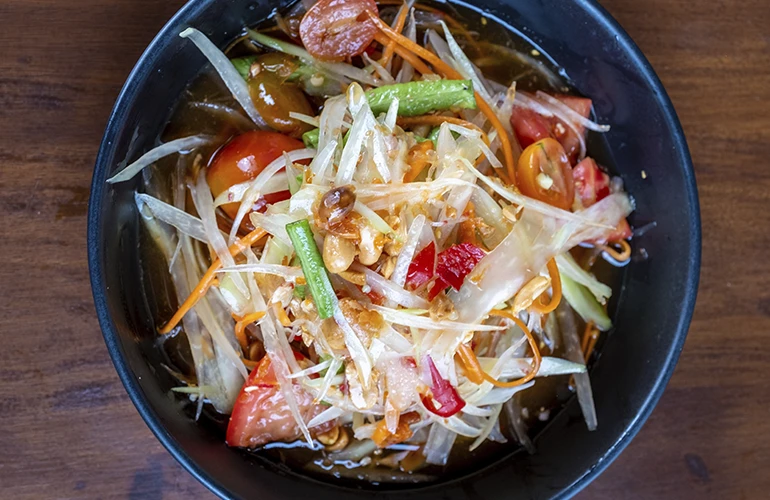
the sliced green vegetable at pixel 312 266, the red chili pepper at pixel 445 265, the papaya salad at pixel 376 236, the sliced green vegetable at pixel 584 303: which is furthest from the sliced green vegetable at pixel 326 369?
the sliced green vegetable at pixel 584 303

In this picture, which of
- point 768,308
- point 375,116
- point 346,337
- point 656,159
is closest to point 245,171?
point 375,116

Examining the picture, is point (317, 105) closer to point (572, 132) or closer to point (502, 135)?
point (502, 135)

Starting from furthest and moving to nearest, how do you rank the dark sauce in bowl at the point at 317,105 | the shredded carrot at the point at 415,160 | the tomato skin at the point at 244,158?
the dark sauce in bowl at the point at 317,105
the tomato skin at the point at 244,158
the shredded carrot at the point at 415,160

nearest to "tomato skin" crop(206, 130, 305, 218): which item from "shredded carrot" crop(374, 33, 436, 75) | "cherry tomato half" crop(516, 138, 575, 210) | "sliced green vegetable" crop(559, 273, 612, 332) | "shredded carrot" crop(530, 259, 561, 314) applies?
"shredded carrot" crop(374, 33, 436, 75)

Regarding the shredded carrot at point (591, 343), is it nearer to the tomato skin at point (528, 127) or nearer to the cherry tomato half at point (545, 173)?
the cherry tomato half at point (545, 173)

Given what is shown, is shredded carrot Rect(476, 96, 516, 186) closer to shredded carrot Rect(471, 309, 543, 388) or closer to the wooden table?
shredded carrot Rect(471, 309, 543, 388)

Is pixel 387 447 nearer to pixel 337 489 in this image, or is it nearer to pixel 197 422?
pixel 337 489
